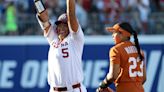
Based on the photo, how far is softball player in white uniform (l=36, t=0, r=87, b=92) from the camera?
8.77 m

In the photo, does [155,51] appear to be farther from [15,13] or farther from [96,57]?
[15,13]

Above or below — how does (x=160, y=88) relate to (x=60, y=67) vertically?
below

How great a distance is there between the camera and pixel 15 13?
1525 centimetres

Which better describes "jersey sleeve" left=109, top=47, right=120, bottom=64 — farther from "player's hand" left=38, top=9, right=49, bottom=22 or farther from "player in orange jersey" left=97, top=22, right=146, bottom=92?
"player's hand" left=38, top=9, right=49, bottom=22

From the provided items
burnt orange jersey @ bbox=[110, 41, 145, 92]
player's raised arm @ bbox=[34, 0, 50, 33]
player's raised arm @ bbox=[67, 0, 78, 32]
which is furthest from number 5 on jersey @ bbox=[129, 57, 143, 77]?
player's raised arm @ bbox=[34, 0, 50, 33]

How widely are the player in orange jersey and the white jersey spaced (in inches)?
18.2

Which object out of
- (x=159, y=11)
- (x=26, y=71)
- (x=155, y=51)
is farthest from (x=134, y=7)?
(x=26, y=71)

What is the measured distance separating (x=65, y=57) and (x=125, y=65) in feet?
2.82

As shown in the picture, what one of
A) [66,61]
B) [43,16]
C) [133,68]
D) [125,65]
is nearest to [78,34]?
[66,61]

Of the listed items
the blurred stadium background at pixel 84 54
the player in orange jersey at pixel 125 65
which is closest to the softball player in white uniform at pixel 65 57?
the player in orange jersey at pixel 125 65

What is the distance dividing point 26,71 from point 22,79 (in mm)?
182

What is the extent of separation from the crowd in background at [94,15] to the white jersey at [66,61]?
18.6 feet

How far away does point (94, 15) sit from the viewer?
15.1m

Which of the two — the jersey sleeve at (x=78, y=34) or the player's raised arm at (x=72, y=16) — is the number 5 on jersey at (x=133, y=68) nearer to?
the jersey sleeve at (x=78, y=34)
